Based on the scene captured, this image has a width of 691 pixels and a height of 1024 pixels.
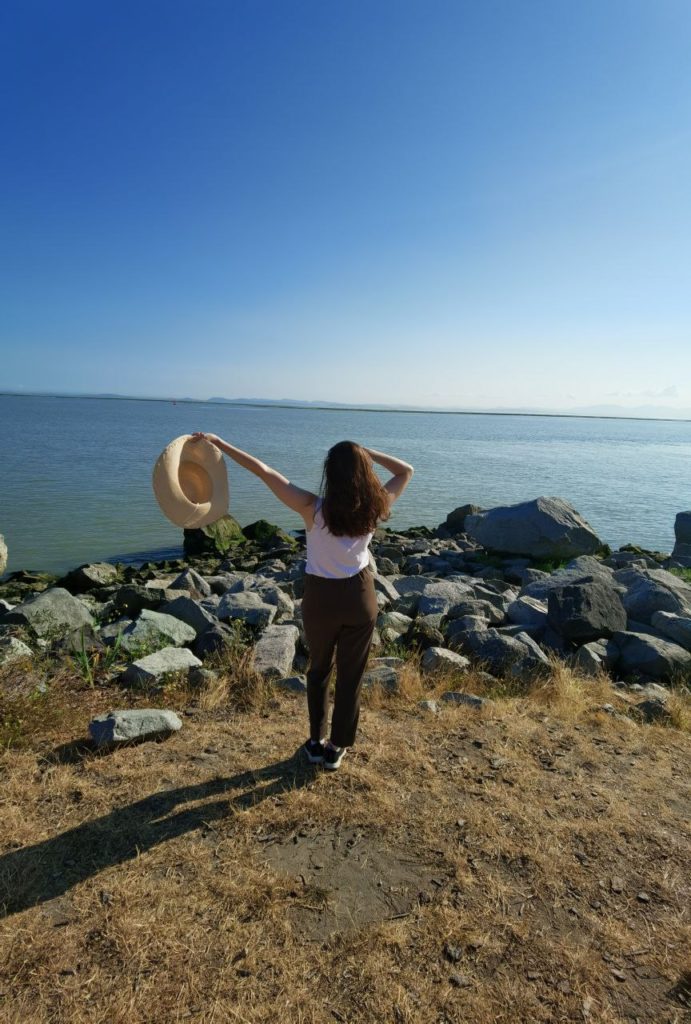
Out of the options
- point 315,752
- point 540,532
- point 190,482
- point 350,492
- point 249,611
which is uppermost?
point 350,492

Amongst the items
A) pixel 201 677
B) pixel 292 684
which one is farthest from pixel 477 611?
pixel 201 677

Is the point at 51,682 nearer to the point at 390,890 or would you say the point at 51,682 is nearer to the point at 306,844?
the point at 306,844

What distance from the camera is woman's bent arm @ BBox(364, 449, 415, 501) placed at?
15.3ft

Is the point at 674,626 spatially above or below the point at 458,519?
above

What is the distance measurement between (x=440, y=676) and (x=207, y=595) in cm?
657

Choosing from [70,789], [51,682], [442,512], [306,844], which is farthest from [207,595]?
[442,512]

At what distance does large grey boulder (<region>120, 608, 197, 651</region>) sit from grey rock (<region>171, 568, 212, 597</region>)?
4311mm

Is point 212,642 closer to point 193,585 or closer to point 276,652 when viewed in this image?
point 276,652

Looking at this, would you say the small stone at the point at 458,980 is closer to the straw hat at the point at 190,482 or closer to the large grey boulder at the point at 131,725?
the large grey boulder at the point at 131,725

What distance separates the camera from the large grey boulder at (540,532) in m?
16.8

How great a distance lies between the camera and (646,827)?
451 centimetres

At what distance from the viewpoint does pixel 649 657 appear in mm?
7863

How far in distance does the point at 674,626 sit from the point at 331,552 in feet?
22.9

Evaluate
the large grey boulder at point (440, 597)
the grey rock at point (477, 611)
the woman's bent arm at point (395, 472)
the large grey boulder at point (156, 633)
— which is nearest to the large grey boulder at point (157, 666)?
the large grey boulder at point (156, 633)
